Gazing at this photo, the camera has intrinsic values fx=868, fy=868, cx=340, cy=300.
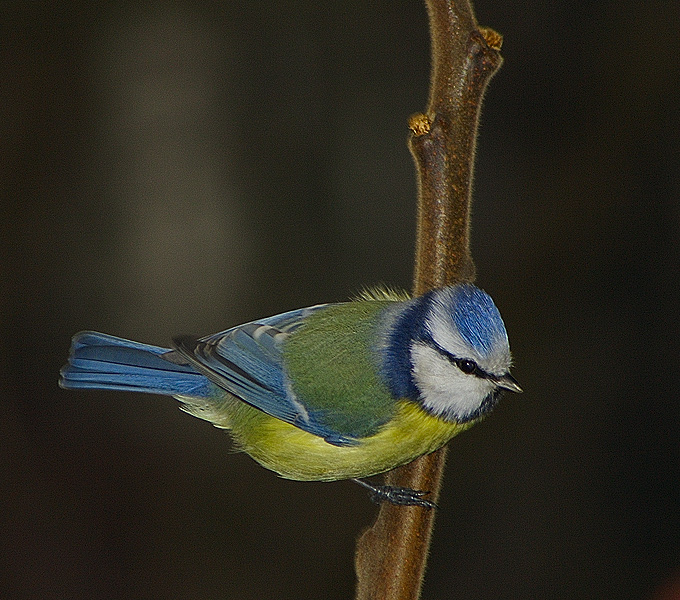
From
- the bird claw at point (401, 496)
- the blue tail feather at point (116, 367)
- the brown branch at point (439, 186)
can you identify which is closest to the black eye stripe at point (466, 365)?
the brown branch at point (439, 186)

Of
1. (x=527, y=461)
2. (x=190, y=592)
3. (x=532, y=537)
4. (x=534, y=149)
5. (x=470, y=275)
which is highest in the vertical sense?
(x=534, y=149)

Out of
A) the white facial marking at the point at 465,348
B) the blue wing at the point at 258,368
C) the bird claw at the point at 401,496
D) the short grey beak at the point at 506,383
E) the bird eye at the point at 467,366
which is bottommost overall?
the bird claw at the point at 401,496

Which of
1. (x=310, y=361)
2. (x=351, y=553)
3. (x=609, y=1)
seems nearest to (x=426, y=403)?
(x=310, y=361)

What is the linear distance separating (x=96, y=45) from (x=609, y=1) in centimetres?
223

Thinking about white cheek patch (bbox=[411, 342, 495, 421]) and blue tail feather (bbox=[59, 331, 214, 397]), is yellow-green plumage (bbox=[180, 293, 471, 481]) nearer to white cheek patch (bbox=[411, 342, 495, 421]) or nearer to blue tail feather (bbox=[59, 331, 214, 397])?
white cheek patch (bbox=[411, 342, 495, 421])

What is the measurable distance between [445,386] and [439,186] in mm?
404

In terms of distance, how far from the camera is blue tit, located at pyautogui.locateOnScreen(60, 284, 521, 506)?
64.2 inches

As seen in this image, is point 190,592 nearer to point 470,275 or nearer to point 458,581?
point 458,581

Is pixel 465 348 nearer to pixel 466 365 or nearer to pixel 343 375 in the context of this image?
pixel 466 365

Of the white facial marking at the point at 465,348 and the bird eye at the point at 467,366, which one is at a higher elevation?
the white facial marking at the point at 465,348

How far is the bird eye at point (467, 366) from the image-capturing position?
5.29ft

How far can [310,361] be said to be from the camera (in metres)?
1.84

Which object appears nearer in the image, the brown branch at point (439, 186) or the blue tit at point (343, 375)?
the brown branch at point (439, 186)

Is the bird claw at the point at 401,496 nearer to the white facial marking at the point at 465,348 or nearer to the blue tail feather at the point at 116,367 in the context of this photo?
the white facial marking at the point at 465,348
